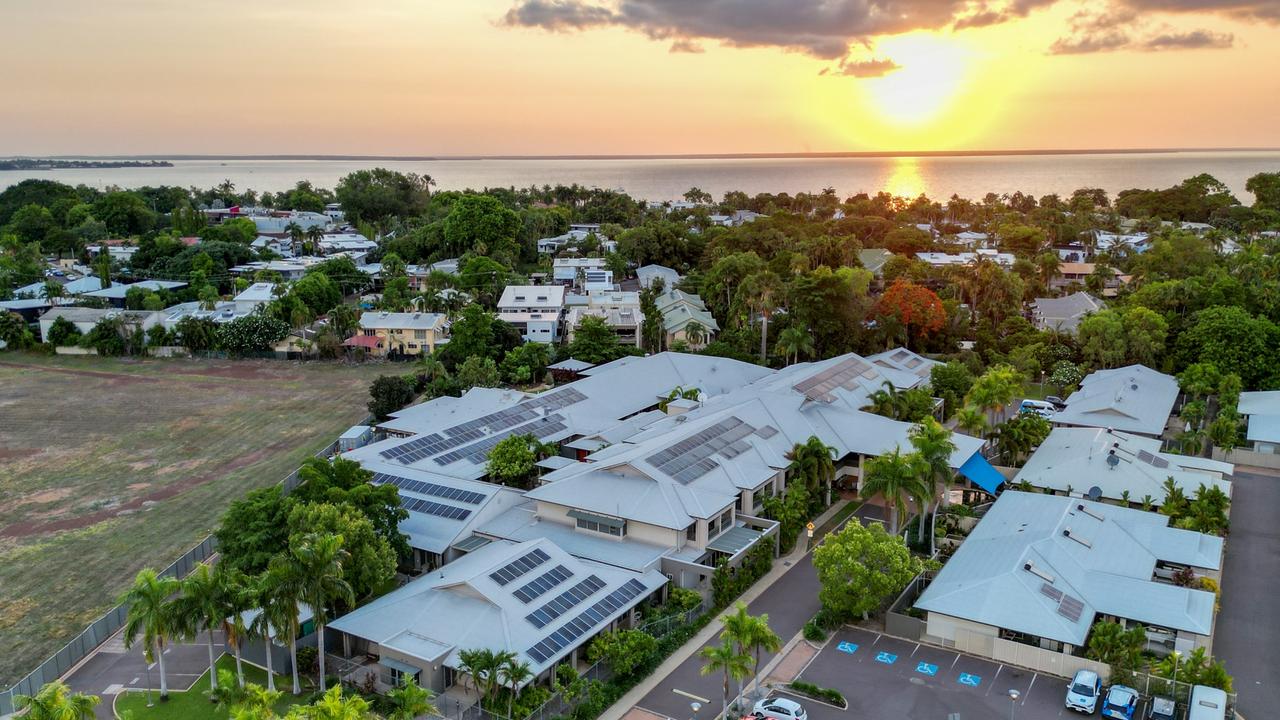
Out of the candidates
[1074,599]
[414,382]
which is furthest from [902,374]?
[414,382]

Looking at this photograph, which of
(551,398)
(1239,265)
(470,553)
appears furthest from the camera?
(1239,265)

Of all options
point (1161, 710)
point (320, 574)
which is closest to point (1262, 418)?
point (1161, 710)

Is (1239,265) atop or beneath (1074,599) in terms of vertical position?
atop

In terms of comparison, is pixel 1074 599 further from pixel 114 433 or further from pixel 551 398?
pixel 114 433

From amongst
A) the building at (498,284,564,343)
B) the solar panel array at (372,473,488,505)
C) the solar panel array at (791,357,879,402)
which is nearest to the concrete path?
the solar panel array at (372,473,488,505)

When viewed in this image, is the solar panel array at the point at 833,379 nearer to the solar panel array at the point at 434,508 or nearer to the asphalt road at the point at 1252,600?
the asphalt road at the point at 1252,600

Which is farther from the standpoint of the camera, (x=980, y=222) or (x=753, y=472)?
(x=980, y=222)

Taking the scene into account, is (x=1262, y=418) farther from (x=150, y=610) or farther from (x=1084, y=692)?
(x=150, y=610)

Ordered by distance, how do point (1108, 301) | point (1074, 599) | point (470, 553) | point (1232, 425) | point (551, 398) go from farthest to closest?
1. point (1108, 301)
2. point (551, 398)
3. point (1232, 425)
4. point (470, 553)
5. point (1074, 599)

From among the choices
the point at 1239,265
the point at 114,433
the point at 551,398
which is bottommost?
the point at 114,433
